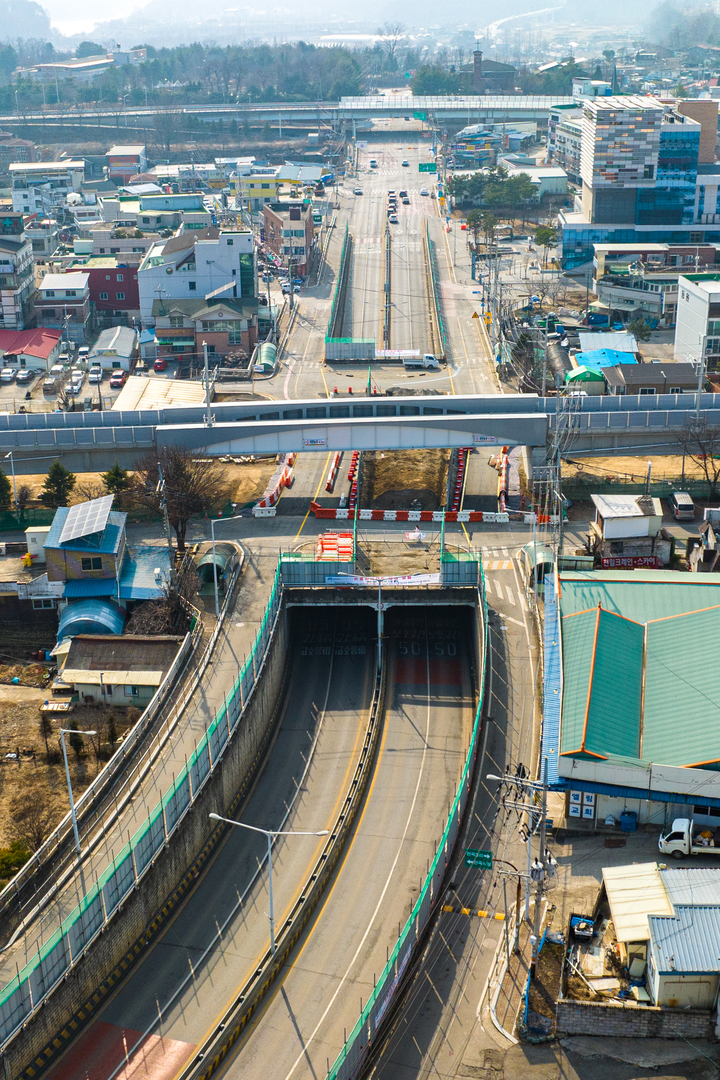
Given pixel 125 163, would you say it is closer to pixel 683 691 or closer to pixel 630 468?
pixel 630 468

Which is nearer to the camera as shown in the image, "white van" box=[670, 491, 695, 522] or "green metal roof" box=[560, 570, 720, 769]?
"green metal roof" box=[560, 570, 720, 769]

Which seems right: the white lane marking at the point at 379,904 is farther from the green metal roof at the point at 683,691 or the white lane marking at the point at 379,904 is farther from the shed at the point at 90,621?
the shed at the point at 90,621

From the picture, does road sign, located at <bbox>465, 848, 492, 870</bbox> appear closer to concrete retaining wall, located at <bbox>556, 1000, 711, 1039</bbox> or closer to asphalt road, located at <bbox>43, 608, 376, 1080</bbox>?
concrete retaining wall, located at <bbox>556, 1000, 711, 1039</bbox>

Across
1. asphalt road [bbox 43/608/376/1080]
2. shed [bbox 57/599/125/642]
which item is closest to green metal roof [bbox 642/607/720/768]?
asphalt road [bbox 43/608/376/1080]

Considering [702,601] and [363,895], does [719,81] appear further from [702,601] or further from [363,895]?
[363,895]

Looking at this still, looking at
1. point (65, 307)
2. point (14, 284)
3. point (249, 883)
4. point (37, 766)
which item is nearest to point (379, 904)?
point (249, 883)

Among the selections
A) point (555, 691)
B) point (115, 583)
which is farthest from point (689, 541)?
point (115, 583)

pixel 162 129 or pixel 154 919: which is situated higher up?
pixel 162 129
